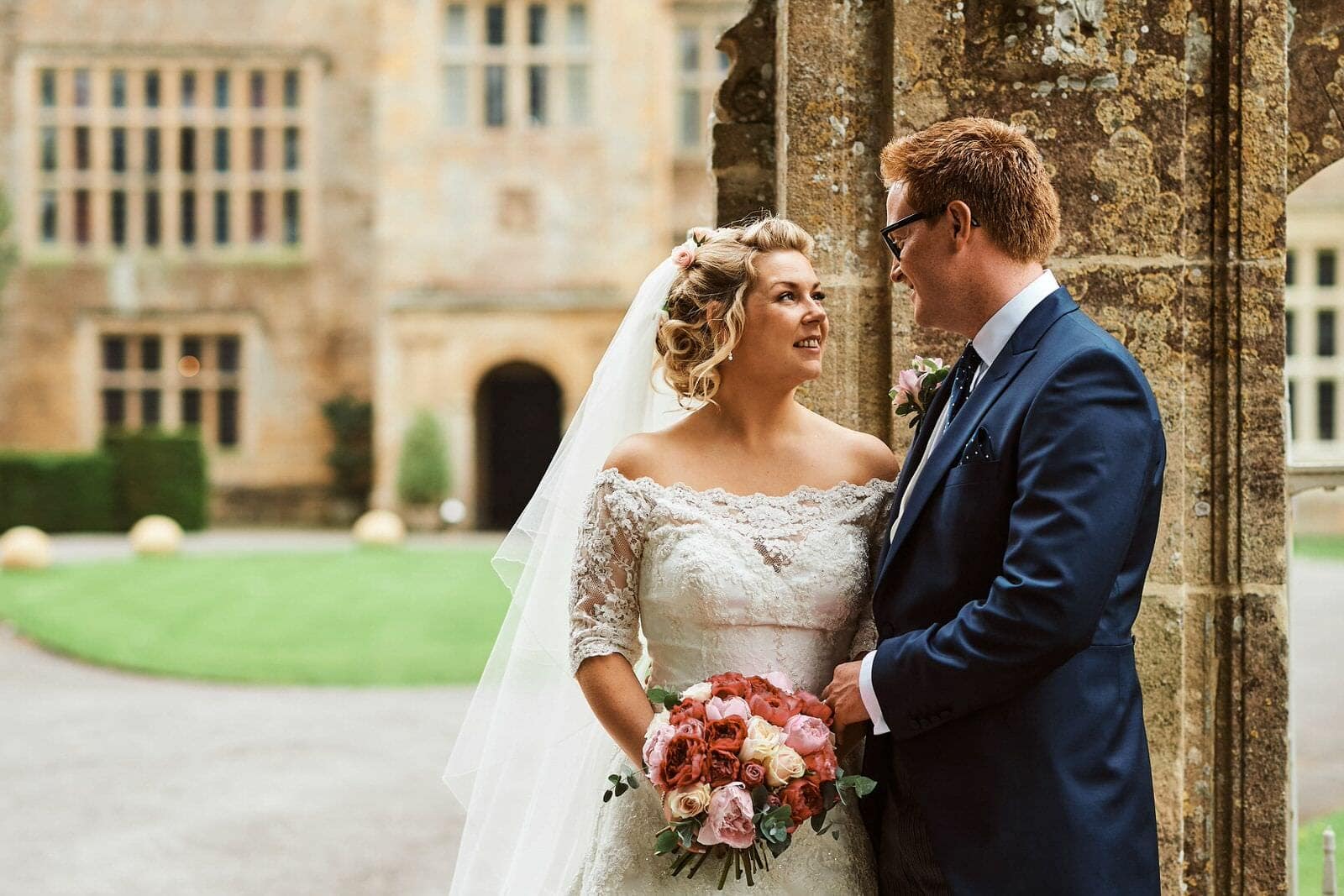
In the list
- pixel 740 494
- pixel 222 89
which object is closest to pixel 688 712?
pixel 740 494

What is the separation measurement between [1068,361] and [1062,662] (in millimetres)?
451

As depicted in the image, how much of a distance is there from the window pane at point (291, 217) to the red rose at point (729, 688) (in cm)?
2025

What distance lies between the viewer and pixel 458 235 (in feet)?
63.2

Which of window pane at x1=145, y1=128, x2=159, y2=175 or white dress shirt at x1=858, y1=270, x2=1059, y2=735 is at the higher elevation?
window pane at x1=145, y1=128, x2=159, y2=175

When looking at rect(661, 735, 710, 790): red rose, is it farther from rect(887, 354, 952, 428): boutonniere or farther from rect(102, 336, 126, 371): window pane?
rect(102, 336, 126, 371): window pane

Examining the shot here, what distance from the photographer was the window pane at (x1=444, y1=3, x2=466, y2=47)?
63.0 ft

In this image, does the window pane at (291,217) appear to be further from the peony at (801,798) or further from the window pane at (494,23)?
the peony at (801,798)

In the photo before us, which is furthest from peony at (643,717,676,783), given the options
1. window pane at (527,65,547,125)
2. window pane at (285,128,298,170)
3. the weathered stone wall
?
window pane at (285,128,298,170)

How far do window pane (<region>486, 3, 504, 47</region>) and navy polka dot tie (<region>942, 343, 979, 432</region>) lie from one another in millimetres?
18249

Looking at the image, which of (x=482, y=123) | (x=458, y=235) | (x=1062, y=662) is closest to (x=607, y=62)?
(x=482, y=123)

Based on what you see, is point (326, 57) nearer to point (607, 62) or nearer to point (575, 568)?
point (607, 62)

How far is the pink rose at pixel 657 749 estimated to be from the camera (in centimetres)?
213

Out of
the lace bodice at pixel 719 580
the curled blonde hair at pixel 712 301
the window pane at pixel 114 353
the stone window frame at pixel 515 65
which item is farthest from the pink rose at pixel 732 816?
the window pane at pixel 114 353

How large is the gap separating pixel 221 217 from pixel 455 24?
203 inches
